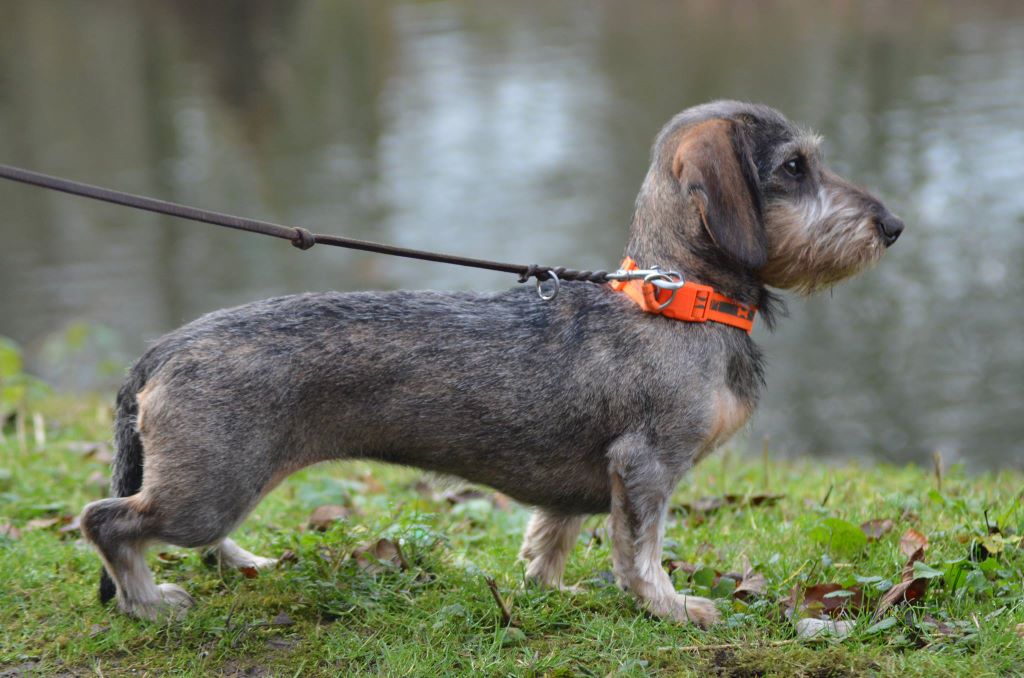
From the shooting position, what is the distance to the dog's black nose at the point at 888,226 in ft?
15.4

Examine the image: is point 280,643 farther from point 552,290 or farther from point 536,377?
point 552,290

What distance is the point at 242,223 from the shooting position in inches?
171

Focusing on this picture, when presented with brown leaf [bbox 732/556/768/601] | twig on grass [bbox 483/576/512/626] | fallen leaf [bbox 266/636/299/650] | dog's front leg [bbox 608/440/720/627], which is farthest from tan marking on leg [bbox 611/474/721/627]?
fallen leaf [bbox 266/636/299/650]

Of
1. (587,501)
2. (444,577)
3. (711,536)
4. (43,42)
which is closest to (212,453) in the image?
(444,577)

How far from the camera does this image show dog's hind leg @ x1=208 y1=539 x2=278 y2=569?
5027 millimetres

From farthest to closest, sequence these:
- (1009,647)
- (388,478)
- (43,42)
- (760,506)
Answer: (43,42) < (388,478) < (760,506) < (1009,647)

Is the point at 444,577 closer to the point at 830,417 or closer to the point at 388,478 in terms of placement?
the point at 388,478

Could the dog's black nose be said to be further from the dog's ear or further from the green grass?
the green grass

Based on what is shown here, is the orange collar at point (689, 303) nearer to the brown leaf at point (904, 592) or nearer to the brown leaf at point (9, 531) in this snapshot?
the brown leaf at point (904, 592)

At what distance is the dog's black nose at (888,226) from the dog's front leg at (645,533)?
1399 millimetres

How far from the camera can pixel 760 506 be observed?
605cm

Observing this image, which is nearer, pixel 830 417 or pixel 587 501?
pixel 587 501

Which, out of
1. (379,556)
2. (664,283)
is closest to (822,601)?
(664,283)

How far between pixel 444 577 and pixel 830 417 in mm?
7690
